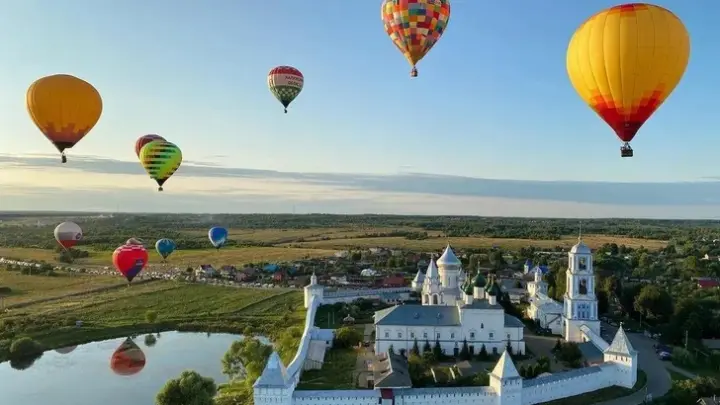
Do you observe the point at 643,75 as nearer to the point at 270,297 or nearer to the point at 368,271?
the point at 270,297

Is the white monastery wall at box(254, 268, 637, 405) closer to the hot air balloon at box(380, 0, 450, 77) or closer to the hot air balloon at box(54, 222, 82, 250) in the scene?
the hot air balloon at box(380, 0, 450, 77)

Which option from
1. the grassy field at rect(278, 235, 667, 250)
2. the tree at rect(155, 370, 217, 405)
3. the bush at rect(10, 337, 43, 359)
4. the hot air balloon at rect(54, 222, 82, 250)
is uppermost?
the hot air balloon at rect(54, 222, 82, 250)

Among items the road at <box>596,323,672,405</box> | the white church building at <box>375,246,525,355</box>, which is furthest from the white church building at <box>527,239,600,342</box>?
the white church building at <box>375,246,525,355</box>

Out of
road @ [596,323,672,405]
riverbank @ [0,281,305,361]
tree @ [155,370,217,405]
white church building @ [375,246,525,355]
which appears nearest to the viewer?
tree @ [155,370,217,405]

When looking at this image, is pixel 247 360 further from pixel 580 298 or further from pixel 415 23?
pixel 580 298

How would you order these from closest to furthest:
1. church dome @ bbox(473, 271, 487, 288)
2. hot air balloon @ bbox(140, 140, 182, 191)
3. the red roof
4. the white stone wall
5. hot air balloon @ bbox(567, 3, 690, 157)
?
hot air balloon @ bbox(567, 3, 690, 157), the white stone wall, church dome @ bbox(473, 271, 487, 288), hot air balloon @ bbox(140, 140, 182, 191), the red roof

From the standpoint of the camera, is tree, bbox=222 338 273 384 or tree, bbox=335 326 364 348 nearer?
tree, bbox=222 338 273 384

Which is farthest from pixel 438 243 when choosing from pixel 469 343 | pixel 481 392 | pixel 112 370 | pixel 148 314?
pixel 481 392
